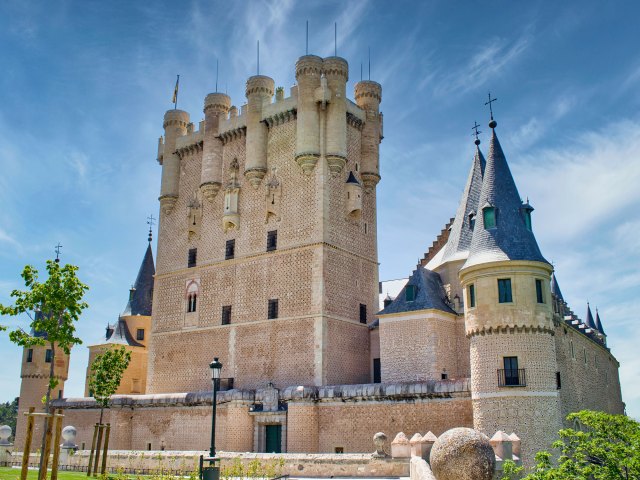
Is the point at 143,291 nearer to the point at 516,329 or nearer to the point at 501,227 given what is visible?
the point at 501,227

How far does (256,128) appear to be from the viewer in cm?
3475

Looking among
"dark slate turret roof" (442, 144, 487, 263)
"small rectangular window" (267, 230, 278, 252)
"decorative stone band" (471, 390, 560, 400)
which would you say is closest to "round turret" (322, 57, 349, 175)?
"small rectangular window" (267, 230, 278, 252)

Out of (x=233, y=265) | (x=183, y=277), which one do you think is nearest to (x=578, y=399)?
(x=233, y=265)

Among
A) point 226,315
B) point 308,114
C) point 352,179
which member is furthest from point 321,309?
point 308,114

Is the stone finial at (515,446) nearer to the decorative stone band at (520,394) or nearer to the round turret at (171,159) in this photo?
the decorative stone band at (520,394)

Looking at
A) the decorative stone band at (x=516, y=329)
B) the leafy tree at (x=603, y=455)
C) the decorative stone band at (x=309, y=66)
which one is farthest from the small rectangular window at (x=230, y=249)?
the leafy tree at (x=603, y=455)

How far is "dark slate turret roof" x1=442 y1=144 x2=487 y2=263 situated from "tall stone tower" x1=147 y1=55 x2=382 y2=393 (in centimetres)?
513

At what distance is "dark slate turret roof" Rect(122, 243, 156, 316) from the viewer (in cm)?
4331

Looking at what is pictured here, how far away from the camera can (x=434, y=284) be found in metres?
29.3

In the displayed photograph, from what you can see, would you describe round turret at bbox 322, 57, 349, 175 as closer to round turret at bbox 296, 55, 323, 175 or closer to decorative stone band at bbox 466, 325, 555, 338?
round turret at bbox 296, 55, 323, 175

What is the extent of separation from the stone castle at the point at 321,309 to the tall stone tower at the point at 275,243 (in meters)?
0.09

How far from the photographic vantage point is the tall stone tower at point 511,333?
21.7 meters

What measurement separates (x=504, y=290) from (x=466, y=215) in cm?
761

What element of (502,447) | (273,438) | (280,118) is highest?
(280,118)
